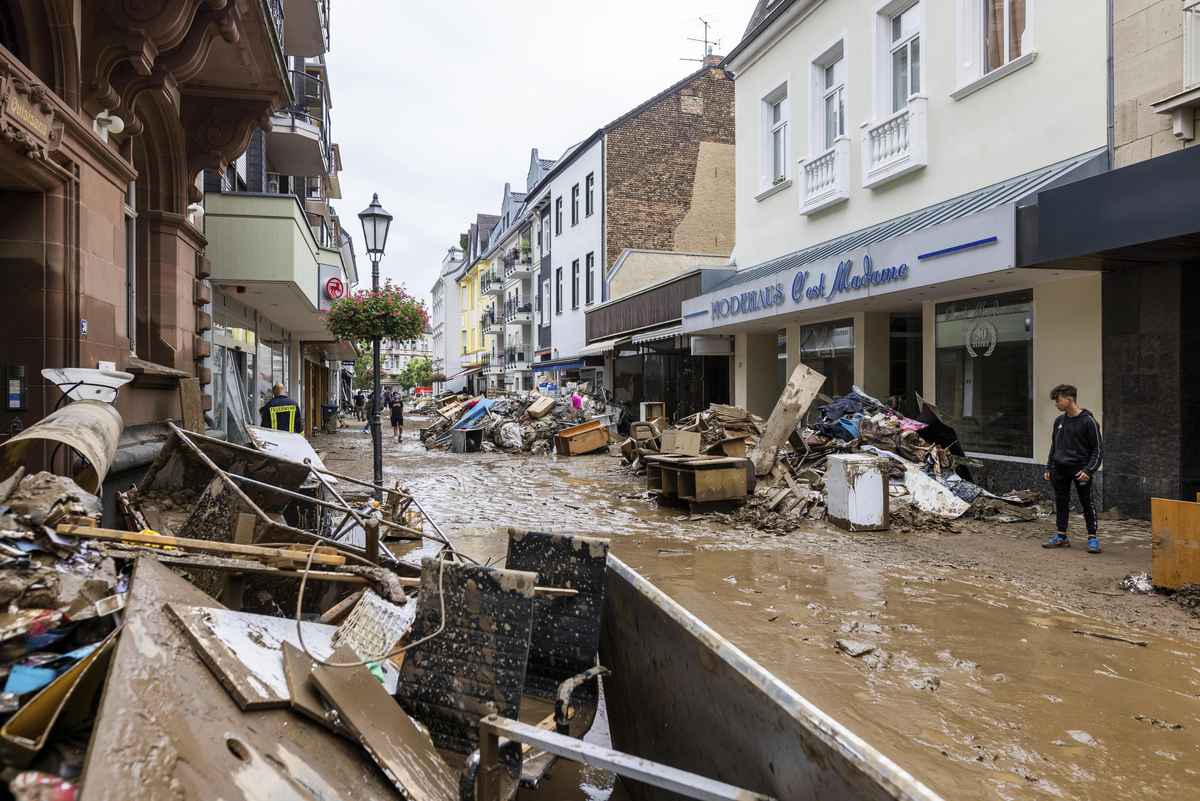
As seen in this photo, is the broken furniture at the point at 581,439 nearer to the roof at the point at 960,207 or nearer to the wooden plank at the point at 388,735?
the roof at the point at 960,207

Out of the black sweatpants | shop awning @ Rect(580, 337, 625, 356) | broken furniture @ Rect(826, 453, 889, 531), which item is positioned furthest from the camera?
shop awning @ Rect(580, 337, 625, 356)

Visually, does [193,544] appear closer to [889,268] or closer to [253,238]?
[253,238]

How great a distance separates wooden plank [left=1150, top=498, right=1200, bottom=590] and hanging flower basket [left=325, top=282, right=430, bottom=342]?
10099mm

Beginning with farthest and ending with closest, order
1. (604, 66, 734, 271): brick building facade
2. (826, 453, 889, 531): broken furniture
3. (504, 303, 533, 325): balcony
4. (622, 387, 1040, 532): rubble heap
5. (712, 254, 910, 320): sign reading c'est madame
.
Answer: (504, 303, 533, 325): balcony < (604, 66, 734, 271): brick building facade < (712, 254, 910, 320): sign reading c'est madame < (622, 387, 1040, 532): rubble heap < (826, 453, 889, 531): broken furniture

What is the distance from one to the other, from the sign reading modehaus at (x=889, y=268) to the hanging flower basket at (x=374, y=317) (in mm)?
7006

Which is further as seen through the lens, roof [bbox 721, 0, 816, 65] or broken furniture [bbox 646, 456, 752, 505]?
roof [bbox 721, 0, 816, 65]

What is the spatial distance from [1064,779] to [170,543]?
4256 millimetres

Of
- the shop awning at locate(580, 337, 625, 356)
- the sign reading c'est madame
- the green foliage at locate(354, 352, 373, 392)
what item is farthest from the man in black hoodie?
the shop awning at locate(580, 337, 625, 356)

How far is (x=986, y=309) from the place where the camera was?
11.7 metres

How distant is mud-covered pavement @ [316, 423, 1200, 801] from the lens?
11.7 feet

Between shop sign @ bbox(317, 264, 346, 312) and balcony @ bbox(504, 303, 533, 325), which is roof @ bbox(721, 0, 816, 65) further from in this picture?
balcony @ bbox(504, 303, 533, 325)

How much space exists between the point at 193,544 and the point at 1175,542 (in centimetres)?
701

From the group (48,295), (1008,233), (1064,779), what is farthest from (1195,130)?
(48,295)

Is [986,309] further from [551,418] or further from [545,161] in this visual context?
[545,161]
